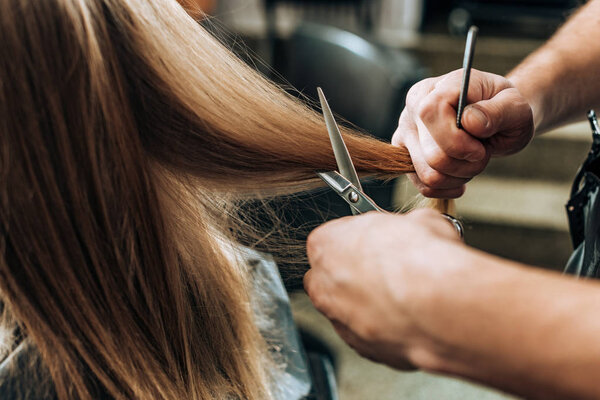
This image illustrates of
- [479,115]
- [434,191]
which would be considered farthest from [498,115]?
[434,191]

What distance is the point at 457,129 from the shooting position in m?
0.66

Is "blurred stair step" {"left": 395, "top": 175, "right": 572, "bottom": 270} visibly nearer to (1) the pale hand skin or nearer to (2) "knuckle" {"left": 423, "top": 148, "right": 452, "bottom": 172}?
(2) "knuckle" {"left": 423, "top": 148, "right": 452, "bottom": 172}

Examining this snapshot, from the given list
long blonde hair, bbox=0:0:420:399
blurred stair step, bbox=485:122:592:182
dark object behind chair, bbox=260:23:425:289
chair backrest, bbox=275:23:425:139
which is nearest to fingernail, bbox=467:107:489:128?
long blonde hair, bbox=0:0:420:399

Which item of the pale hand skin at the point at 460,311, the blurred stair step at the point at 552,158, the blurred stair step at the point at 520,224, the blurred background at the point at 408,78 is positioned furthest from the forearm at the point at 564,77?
the blurred stair step at the point at 552,158

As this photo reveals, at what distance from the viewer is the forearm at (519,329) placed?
1.19 feet

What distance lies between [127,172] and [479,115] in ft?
1.34

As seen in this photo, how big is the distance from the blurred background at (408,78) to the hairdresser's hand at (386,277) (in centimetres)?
34

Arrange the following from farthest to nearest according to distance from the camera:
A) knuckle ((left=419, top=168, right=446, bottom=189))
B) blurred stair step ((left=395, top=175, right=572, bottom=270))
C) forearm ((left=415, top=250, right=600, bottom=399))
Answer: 1. blurred stair step ((left=395, top=175, right=572, bottom=270))
2. knuckle ((left=419, top=168, right=446, bottom=189))
3. forearm ((left=415, top=250, right=600, bottom=399))

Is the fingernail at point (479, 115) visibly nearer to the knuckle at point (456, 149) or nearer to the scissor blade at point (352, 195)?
the knuckle at point (456, 149)

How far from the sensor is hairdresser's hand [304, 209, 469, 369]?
16.1 inches

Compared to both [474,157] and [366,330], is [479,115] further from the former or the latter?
[366,330]

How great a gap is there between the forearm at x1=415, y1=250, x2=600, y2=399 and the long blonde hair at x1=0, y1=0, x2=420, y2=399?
286mm

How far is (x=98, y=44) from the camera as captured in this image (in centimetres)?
50

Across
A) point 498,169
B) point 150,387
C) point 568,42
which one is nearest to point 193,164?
point 150,387
